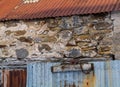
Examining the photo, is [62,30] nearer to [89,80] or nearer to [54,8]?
[54,8]

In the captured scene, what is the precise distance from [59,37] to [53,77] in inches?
39.5

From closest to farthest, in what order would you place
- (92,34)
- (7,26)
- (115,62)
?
1. (115,62)
2. (92,34)
3. (7,26)

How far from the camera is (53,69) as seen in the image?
7.57 metres

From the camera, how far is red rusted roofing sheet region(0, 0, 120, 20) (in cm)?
793

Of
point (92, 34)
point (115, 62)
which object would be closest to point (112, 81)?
point (115, 62)

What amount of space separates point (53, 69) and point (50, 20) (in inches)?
49.9

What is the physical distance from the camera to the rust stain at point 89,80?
23.9 feet

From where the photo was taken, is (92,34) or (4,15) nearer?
(92,34)

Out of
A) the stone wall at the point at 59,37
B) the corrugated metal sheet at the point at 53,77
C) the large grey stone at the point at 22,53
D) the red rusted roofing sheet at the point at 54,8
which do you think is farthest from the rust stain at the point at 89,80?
the large grey stone at the point at 22,53

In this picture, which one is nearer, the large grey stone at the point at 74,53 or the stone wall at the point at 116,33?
the stone wall at the point at 116,33

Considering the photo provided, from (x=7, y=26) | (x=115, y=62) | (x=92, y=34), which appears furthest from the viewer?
(x=7, y=26)

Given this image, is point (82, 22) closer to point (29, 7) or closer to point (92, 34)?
point (92, 34)

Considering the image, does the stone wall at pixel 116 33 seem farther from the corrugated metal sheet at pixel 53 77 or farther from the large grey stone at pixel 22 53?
the large grey stone at pixel 22 53

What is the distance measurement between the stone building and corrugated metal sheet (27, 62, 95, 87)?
0.55 metres
